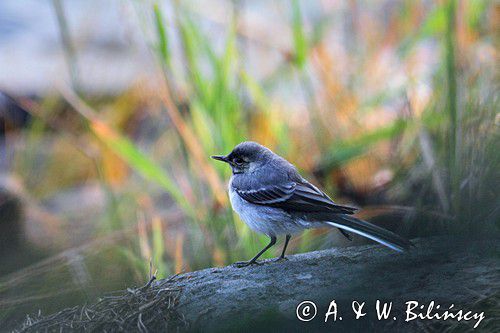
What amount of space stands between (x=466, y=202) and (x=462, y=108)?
51 centimetres

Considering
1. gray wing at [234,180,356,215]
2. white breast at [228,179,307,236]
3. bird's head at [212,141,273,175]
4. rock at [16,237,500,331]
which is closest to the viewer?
rock at [16,237,500,331]

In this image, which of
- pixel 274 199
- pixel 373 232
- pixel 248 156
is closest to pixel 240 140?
pixel 248 156

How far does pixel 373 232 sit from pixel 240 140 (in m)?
1.55

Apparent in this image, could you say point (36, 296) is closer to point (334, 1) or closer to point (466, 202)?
point (466, 202)

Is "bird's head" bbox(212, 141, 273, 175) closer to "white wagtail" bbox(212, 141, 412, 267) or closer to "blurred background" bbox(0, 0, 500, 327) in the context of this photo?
"white wagtail" bbox(212, 141, 412, 267)

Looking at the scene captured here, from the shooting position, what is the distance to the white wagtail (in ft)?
8.98

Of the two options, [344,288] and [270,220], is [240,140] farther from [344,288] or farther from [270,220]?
[344,288]

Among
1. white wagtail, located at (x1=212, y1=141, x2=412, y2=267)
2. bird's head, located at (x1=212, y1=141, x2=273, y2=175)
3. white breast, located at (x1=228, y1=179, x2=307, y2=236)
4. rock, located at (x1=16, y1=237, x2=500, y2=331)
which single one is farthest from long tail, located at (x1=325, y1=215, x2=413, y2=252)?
bird's head, located at (x1=212, y1=141, x2=273, y2=175)

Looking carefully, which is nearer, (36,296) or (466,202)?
(466,202)

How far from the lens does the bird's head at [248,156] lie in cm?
311

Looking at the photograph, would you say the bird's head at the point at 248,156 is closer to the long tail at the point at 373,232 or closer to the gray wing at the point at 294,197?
the gray wing at the point at 294,197

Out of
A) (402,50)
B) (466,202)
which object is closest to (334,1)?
(402,50)

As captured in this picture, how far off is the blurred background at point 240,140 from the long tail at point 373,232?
0.61 meters

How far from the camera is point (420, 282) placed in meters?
2.47
